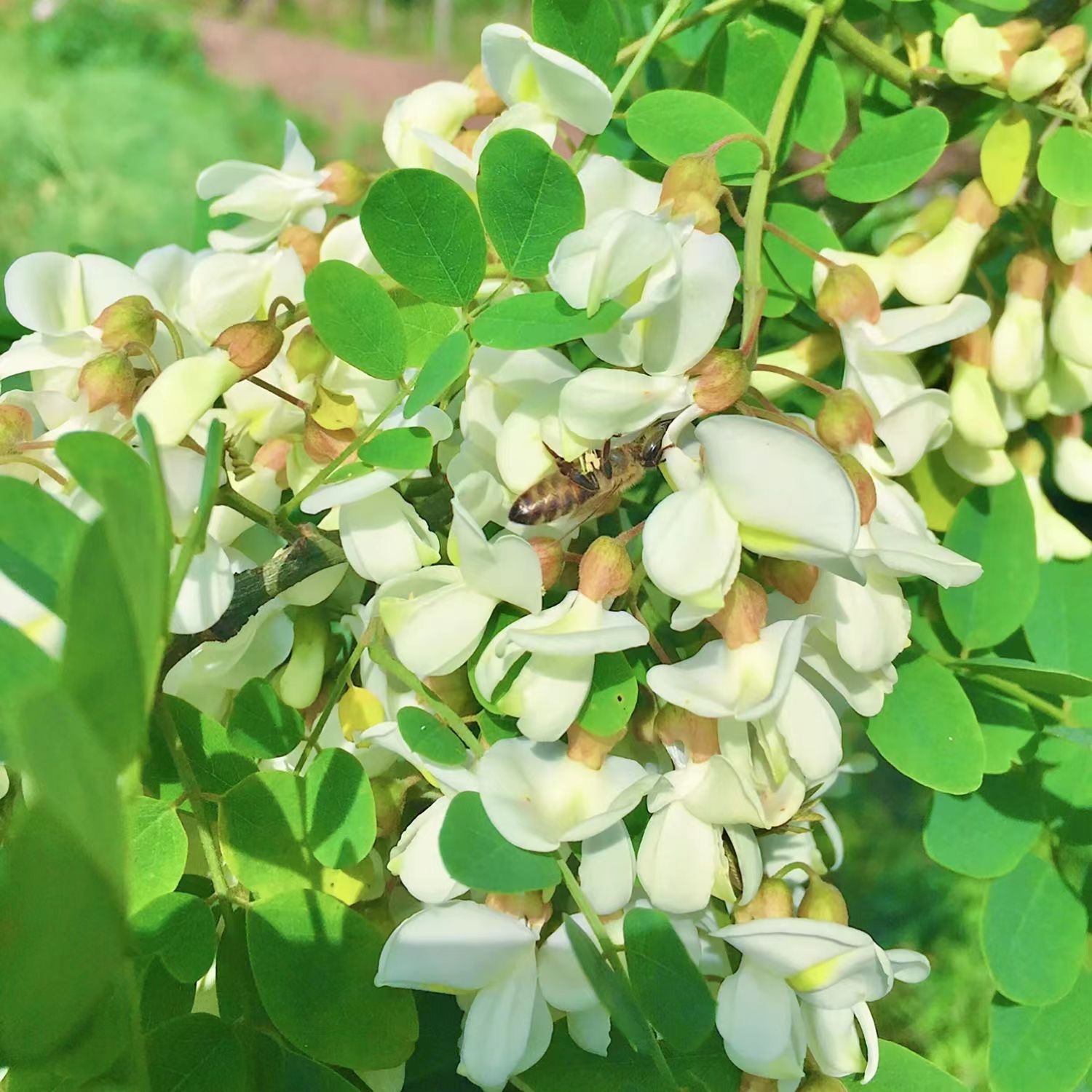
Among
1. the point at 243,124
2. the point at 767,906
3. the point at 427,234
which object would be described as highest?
the point at 427,234

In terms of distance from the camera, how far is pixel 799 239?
474 mm

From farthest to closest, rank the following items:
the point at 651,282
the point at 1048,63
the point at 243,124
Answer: the point at 243,124 → the point at 1048,63 → the point at 651,282

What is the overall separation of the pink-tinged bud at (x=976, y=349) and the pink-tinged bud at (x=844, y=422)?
13 centimetres

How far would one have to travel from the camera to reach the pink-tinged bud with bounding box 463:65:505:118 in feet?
1.54

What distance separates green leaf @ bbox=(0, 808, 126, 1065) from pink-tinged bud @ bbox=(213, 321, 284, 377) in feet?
0.67

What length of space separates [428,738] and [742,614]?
0.11m

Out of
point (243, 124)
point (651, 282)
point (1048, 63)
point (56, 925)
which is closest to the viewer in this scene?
point (56, 925)

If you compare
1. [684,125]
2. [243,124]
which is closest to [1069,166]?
[684,125]

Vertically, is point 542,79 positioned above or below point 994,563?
above

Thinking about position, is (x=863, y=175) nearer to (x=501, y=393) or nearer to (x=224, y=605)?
(x=501, y=393)

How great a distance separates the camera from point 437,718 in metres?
0.37

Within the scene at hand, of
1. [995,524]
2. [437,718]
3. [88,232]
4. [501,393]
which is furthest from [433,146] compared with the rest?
[88,232]

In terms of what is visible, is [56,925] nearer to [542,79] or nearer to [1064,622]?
[542,79]

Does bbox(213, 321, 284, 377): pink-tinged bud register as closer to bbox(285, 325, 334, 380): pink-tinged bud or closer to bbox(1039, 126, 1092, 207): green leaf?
bbox(285, 325, 334, 380): pink-tinged bud
